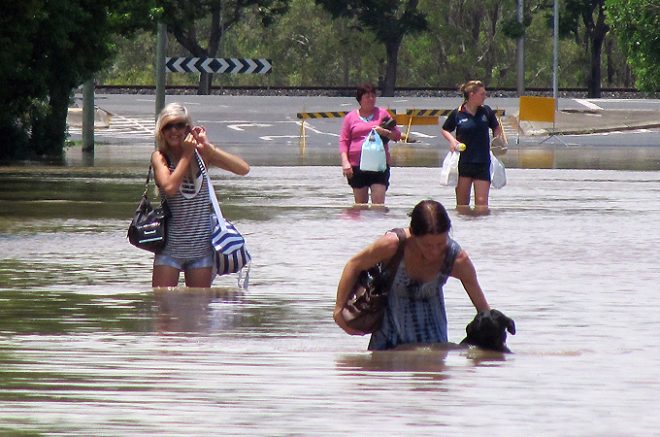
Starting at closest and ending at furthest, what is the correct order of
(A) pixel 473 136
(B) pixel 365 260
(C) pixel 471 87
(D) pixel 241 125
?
(B) pixel 365 260 < (C) pixel 471 87 < (A) pixel 473 136 < (D) pixel 241 125

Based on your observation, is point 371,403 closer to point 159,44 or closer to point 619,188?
point 619,188

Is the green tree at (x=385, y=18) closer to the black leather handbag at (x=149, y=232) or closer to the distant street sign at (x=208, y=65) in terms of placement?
the distant street sign at (x=208, y=65)

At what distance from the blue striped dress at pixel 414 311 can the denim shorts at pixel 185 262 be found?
2187 millimetres

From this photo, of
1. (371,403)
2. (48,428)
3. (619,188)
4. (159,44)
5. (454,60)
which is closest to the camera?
(48,428)

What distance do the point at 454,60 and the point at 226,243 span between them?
3628 inches

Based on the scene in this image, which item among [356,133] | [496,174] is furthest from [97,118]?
[356,133]

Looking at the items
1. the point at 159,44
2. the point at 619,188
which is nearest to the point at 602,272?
the point at 619,188

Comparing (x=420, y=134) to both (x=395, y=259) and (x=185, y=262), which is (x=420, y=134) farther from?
(x=395, y=259)

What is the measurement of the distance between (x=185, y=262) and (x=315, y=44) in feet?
311

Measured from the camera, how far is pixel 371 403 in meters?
8.10

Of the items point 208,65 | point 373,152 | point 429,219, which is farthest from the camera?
point 208,65

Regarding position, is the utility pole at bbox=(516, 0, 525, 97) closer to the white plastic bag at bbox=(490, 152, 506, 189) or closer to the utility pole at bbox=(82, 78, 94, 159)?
the utility pole at bbox=(82, 78, 94, 159)

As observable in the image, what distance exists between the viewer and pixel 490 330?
923cm

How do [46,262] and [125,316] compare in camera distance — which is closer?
[125,316]
